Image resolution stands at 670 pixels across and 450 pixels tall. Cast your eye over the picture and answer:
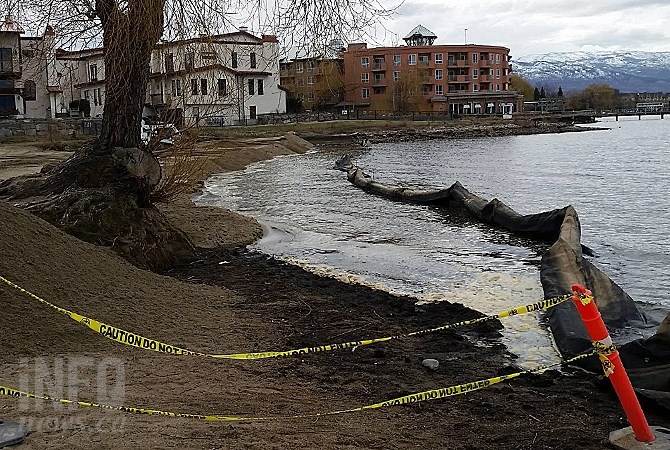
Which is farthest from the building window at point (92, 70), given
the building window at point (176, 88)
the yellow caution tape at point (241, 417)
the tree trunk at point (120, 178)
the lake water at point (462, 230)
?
the yellow caution tape at point (241, 417)

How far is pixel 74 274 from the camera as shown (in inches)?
328

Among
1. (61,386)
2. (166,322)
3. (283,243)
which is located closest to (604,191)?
(283,243)

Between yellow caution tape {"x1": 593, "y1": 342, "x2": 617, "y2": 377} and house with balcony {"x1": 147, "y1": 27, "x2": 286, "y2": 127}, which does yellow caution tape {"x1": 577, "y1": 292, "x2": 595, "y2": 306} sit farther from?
house with balcony {"x1": 147, "y1": 27, "x2": 286, "y2": 127}

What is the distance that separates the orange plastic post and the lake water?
3.09 m

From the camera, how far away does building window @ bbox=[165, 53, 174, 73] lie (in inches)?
508

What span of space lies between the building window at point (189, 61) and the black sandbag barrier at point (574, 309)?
6838 mm

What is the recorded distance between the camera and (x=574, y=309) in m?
8.93

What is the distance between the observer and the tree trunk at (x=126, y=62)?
1131 cm

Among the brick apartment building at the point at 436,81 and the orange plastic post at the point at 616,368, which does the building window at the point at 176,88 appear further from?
the brick apartment building at the point at 436,81

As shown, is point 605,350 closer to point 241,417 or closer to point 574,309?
point 241,417

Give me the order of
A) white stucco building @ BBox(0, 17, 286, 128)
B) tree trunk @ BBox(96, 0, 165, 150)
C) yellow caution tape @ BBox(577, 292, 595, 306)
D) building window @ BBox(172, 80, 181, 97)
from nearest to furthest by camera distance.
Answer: yellow caution tape @ BBox(577, 292, 595, 306)
tree trunk @ BBox(96, 0, 165, 150)
white stucco building @ BBox(0, 17, 286, 128)
building window @ BBox(172, 80, 181, 97)

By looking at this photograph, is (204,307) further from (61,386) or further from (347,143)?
(347,143)

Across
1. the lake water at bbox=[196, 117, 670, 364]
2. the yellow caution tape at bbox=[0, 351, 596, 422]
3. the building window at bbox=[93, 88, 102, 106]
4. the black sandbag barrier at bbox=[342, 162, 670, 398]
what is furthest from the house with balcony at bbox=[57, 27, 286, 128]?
the building window at bbox=[93, 88, 102, 106]

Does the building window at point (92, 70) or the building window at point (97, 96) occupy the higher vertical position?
the building window at point (97, 96)
